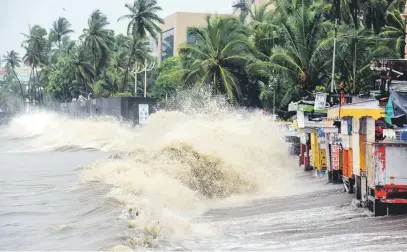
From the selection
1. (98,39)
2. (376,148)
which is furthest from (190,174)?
(98,39)

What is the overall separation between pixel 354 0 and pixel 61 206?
25040 millimetres

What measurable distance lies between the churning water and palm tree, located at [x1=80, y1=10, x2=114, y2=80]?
52.5m

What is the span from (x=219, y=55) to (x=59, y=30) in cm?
6481

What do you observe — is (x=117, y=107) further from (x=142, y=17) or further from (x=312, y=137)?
(x=312, y=137)

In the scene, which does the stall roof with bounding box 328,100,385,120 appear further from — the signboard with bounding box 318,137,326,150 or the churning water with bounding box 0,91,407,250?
the signboard with bounding box 318,137,326,150

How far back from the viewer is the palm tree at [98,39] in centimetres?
7712

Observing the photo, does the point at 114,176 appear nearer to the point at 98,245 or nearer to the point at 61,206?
the point at 61,206

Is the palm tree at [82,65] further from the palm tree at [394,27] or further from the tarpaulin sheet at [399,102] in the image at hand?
the tarpaulin sheet at [399,102]

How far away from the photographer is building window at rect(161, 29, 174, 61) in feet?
389

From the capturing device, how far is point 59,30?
109 m

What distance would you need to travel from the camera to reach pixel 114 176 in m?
18.1

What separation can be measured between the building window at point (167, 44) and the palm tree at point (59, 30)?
17531mm

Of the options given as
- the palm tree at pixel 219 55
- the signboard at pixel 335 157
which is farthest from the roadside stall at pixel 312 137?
the palm tree at pixel 219 55

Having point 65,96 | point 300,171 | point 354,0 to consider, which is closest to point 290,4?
point 354,0
